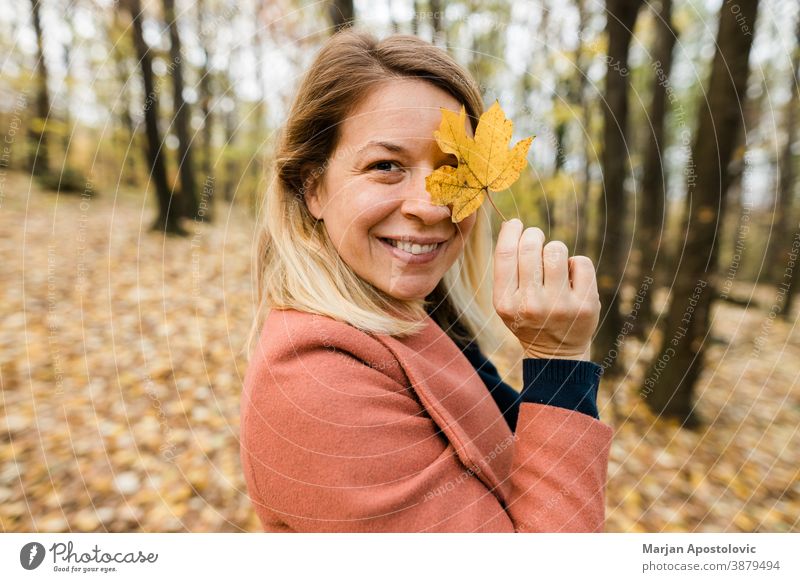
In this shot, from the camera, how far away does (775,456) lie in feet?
11.9

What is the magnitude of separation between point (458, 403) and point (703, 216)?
291 centimetres

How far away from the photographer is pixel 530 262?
39.3 inches

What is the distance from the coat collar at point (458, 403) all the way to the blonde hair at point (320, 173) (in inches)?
2.5

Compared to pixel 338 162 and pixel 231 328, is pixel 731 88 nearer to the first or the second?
pixel 338 162

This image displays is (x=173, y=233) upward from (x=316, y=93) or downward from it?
downward

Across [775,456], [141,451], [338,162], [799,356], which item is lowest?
[799,356]

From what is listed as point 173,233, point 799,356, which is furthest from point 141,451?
point 799,356

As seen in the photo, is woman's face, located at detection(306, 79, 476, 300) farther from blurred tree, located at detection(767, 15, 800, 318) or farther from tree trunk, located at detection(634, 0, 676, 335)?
blurred tree, located at detection(767, 15, 800, 318)

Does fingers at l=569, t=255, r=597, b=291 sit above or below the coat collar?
above

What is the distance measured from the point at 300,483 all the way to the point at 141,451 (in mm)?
2640

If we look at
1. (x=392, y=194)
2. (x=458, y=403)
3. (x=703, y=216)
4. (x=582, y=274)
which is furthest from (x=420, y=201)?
(x=703, y=216)
